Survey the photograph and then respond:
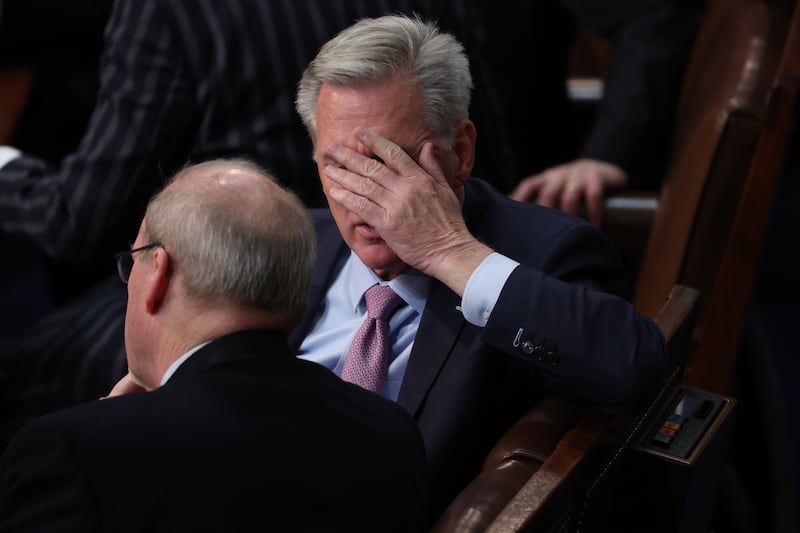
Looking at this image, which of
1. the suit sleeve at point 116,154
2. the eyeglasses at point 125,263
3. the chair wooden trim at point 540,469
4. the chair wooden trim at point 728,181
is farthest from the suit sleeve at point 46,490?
the chair wooden trim at point 728,181

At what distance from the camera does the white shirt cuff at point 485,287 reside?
1761 millimetres

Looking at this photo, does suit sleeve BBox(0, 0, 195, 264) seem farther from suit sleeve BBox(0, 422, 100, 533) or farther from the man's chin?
suit sleeve BBox(0, 422, 100, 533)

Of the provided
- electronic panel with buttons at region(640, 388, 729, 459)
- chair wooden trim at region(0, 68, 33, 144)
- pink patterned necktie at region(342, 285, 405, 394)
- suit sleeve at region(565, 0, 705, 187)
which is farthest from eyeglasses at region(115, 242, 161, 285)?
chair wooden trim at region(0, 68, 33, 144)

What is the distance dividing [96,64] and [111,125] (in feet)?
4.20

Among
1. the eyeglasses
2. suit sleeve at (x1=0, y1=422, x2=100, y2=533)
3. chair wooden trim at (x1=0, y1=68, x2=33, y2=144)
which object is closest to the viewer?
suit sleeve at (x1=0, y1=422, x2=100, y2=533)

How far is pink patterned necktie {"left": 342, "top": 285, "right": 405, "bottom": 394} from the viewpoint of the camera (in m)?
1.88

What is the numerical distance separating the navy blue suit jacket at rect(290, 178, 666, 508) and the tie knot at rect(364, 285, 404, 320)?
6cm

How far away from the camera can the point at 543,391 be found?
6.36 feet

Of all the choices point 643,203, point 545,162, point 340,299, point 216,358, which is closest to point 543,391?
point 340,299

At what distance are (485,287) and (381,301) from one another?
240 mm

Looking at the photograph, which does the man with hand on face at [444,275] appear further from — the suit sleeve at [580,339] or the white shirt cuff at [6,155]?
the white shirt cuff at [6,155]

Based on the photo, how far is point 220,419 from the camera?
1313mm

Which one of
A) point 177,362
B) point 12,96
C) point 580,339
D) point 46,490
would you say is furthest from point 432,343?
point 12,96

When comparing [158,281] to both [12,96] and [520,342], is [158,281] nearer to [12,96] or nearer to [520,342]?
[520,342]
